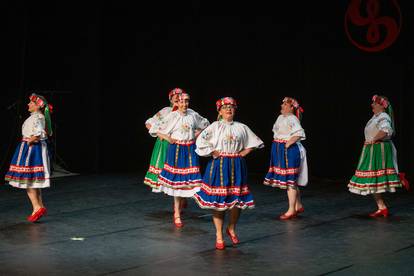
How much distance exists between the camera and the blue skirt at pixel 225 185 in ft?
20.3

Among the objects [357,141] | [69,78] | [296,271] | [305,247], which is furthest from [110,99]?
[296,271]

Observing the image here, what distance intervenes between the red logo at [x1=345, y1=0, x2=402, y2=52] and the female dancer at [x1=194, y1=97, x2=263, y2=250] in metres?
4.20

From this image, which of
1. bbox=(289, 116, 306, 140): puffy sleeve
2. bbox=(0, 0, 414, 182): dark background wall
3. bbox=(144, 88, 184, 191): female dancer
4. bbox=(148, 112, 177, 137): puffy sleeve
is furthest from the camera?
bbox=(0, 0, 414, 182): dark background wall

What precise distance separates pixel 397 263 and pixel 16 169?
12.0 feet

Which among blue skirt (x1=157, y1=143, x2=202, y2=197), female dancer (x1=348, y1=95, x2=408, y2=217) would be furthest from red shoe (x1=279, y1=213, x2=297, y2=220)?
blue skirt (x1=157, y1=143, x2=202, y2=197)

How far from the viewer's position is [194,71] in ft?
37.7

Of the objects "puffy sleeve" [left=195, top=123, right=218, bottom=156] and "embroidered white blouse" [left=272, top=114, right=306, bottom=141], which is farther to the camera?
"embroidered white blouse" [left=272, top=114, right=306, bottom=141]

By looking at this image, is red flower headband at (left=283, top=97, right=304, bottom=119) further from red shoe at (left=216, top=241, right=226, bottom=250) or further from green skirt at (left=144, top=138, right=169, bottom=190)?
red shoe at (left=216, top=241, right=226, bottom=250)

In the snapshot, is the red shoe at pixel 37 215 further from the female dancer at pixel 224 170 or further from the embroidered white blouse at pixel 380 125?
the embroidered white blouse at pixel 380 125

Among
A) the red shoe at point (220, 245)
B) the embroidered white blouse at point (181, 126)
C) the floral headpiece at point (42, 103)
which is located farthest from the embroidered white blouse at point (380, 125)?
the floral headpiece at point (42, 103)

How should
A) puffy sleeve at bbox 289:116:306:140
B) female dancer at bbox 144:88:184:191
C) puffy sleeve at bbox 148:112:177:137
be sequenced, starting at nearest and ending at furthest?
puffy sleeve at bbox 148:112:177:137
puffy sleeve at bbox 289:116:306:140
female dancer at bbox 144:88:184:191

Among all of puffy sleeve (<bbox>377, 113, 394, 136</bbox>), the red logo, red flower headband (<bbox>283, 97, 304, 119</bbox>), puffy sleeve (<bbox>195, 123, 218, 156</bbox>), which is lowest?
puffy sleeve (<bbox>195, 123, 218, 156</bbox>)

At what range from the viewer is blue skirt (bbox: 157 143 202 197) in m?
7.39

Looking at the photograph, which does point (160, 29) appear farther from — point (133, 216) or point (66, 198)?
point (133, 216)
